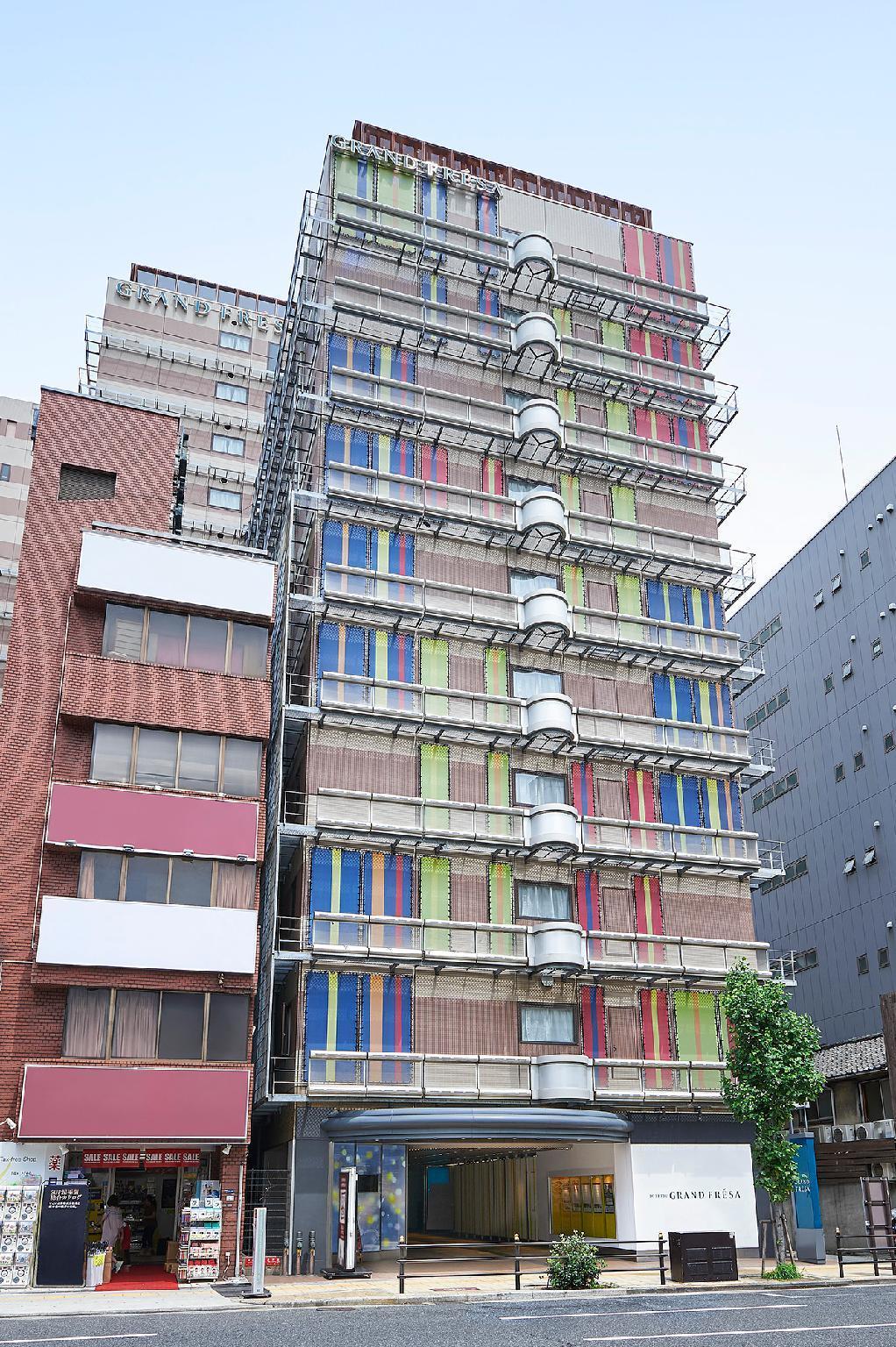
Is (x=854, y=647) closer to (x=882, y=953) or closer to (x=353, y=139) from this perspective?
(x=882, y=953)

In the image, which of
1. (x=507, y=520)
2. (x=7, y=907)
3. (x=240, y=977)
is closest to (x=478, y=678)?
(x=507, y=520)

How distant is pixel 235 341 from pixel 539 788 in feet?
166

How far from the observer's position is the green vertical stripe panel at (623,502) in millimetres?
49562

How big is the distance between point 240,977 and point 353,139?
34516mm

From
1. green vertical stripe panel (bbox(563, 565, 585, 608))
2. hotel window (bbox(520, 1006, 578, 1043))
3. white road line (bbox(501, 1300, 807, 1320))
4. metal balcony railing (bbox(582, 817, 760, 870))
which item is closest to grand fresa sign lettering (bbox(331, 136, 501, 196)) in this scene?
green vertical stripe panel (bbox(563, 565, 585, 608))

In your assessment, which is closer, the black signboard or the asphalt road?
the asphalt road

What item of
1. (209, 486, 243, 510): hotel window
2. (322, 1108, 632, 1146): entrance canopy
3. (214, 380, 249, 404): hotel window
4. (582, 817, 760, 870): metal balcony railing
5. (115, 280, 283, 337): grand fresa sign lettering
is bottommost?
(322, 1108, 632, 1146): entrance canopy

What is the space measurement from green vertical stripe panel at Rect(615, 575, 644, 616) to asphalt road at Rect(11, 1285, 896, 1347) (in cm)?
2631

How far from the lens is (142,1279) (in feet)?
102

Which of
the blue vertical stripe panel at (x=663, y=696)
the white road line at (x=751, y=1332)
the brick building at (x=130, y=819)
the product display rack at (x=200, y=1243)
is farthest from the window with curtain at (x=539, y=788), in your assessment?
the white road line at (x=751, y=1332)

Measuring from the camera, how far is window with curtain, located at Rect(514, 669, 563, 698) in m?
44.6

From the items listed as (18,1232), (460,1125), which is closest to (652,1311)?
(460,1125)

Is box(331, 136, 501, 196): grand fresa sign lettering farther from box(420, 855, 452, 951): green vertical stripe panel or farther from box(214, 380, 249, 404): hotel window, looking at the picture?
box(214, 380, 249, 404): hotel window

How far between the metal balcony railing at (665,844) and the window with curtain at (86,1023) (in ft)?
55.1
